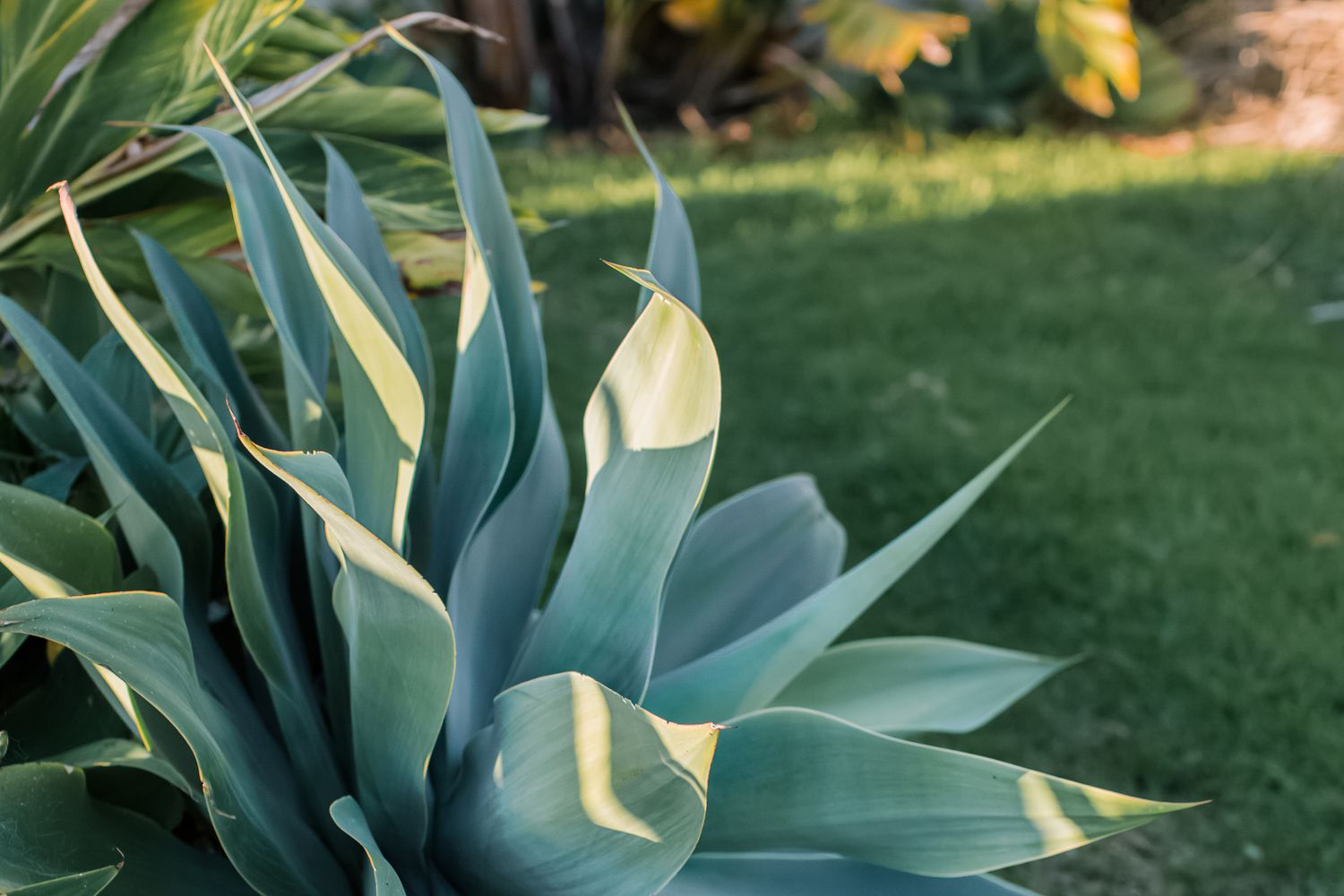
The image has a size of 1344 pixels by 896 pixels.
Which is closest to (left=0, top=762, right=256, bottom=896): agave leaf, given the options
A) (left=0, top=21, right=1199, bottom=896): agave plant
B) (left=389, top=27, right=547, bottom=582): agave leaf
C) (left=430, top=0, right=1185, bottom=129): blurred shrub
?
(left=0, top=21, right=1199, bottom=896): agave plant

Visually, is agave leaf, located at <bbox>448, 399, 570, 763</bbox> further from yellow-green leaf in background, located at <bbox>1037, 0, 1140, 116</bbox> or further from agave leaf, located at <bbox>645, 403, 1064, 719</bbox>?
yellow-green leaf in background, located at <bbox>1037, 0, 1140, 116</bbox>

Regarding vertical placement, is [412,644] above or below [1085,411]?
above

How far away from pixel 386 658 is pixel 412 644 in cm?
3

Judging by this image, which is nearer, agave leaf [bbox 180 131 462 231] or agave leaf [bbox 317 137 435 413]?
agave leaf [bbox 317 137 435 413]

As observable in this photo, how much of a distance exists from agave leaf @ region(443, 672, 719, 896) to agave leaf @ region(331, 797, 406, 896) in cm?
8

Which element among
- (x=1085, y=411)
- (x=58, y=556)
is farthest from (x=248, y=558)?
(x=1085, y=411)

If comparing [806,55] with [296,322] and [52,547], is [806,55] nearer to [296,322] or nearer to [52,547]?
[296,322]

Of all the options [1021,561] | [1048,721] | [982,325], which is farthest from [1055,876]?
[982,325]

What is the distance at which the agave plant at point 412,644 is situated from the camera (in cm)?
65

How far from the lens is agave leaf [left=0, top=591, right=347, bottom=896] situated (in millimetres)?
580

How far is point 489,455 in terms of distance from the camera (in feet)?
2.85

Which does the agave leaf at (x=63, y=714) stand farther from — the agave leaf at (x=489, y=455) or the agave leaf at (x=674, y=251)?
the agave leaf at (x=674, y=251)

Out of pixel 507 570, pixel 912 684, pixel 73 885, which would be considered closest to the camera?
pixel 73 885

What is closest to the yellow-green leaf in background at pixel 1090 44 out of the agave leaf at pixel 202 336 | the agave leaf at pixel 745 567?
the agave leaf at pixel 745 567
